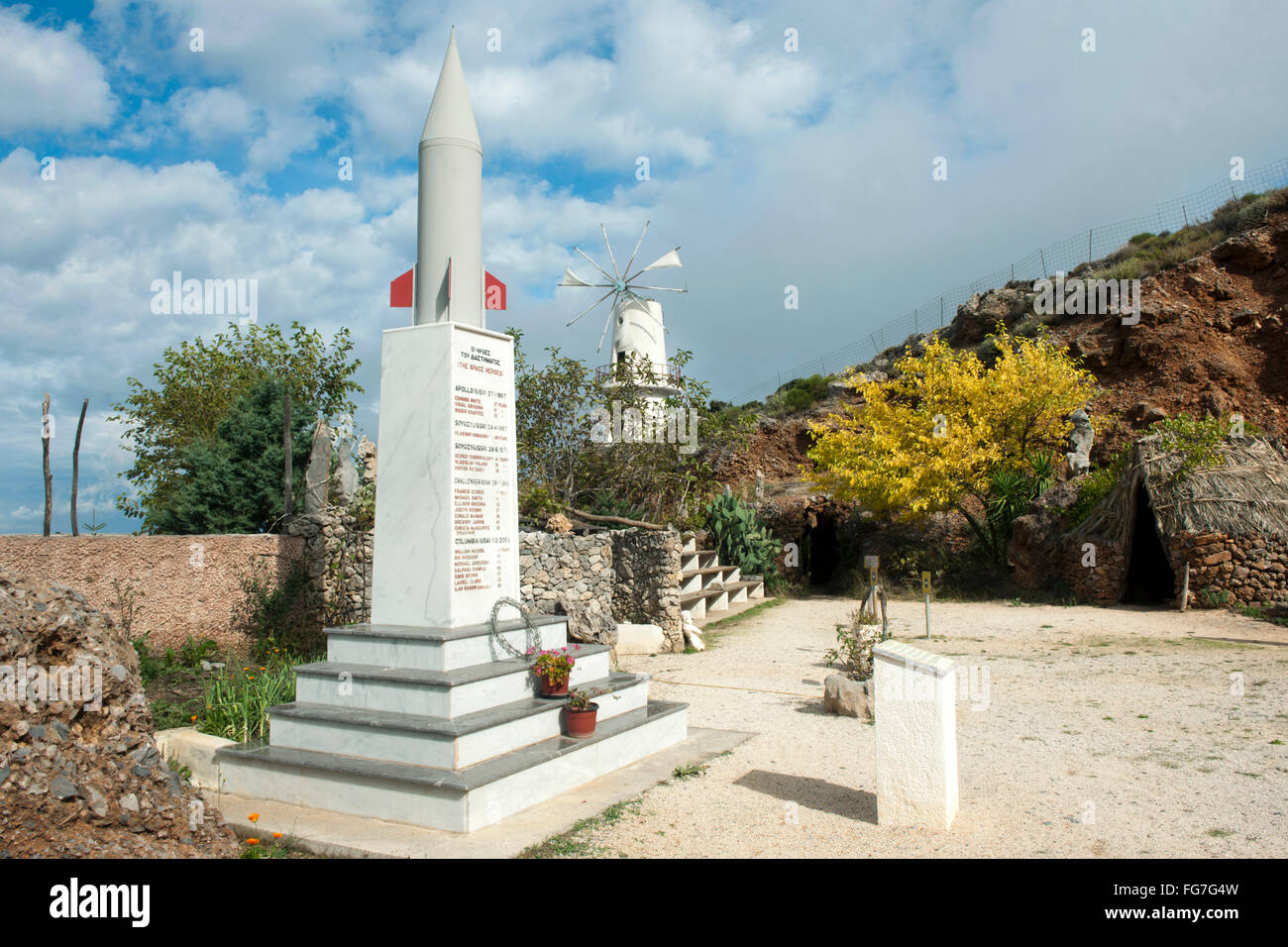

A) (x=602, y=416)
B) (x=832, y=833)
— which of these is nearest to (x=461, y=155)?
(x=832, y=833)

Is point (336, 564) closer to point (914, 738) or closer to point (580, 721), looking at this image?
point (580, 721)

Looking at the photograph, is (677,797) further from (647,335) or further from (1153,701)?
(647,335)

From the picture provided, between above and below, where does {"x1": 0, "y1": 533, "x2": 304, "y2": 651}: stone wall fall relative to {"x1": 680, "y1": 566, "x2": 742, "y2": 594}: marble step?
above

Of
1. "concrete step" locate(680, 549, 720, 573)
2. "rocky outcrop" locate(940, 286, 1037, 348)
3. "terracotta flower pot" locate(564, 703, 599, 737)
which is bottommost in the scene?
"terracotta flower pot" locate(564, 703, 599, 737)

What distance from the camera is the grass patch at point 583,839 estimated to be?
14.4 ft

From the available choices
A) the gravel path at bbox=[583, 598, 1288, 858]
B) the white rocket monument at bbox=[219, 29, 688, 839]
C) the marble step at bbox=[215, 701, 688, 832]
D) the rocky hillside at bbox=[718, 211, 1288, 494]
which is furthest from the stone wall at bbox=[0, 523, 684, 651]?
the rocky hillside at bbox=[718, 211, 1288, 494]

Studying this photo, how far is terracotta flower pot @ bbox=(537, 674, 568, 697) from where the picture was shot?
602 centimetres

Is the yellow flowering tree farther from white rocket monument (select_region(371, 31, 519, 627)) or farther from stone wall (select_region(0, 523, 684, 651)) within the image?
white rocket monument (select_region(371, 31, 519, 627))

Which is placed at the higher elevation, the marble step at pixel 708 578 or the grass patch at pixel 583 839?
the marble step at pixel 708 578

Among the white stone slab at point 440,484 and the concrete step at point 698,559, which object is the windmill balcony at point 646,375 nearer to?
the concrete step at point 698,559

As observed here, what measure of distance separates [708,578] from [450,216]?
11.6 metres

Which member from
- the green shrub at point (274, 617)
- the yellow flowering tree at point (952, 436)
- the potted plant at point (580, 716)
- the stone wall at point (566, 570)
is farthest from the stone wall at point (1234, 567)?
the green shrub at point (274, 617)

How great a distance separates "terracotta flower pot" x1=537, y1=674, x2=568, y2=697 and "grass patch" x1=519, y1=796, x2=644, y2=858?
3.40ft

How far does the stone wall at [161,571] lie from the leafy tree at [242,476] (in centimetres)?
344
